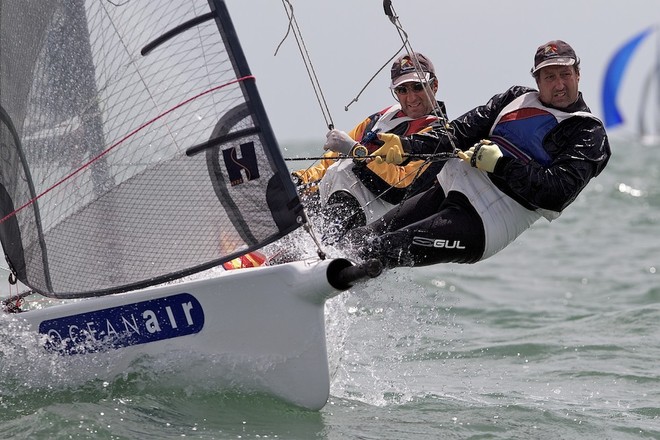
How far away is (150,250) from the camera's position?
12.4ft

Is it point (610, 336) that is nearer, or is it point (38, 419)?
point (38, 419)

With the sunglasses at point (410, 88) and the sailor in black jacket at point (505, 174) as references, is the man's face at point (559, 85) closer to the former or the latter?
the sailor in black jacket at point (505, 174)

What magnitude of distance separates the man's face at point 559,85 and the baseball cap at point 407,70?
48 cm

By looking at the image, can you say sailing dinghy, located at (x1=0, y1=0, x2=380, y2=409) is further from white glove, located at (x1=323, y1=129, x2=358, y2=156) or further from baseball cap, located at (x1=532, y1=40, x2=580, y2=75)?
baseball cap, located at (x1=532, y1=40, x2=580, y2=75)

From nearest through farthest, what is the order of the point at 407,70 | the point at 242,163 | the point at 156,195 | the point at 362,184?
1. the point at 242,163
2. the point at 156,195
3. the point at 407,70
4. the point at 362,184

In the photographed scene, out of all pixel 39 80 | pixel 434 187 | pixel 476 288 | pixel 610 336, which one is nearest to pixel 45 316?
pixel 39 80

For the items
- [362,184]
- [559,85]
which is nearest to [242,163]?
[362,184]

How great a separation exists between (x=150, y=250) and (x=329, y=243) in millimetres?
699

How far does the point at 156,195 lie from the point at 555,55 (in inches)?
59.3

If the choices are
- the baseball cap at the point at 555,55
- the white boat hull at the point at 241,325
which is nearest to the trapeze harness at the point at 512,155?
the baseball cap at the point at 555,55

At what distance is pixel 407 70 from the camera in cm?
443

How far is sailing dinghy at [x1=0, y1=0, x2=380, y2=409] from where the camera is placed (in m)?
3.62

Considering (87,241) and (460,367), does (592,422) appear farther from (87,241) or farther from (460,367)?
(87,241)

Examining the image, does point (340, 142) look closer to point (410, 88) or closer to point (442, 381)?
point (410, 88)
